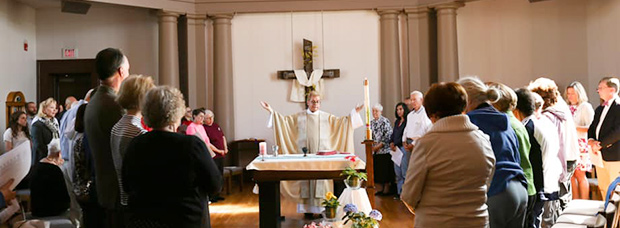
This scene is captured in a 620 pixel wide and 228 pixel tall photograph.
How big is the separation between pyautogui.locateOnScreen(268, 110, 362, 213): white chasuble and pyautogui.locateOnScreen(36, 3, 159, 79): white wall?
4.10 m

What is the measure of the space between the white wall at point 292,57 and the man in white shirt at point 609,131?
4.81 meters

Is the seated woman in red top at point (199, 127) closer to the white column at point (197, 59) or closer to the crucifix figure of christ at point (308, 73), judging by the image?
the white column at point (197, 59)

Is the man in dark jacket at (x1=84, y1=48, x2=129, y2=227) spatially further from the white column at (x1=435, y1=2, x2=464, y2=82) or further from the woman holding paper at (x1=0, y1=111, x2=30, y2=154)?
the white column at (x1=435, y1=2, x2=464, y2=82)

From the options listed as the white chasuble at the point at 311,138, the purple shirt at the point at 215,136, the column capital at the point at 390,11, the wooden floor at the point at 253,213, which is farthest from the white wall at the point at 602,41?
the purple shirt at the point at 215,136

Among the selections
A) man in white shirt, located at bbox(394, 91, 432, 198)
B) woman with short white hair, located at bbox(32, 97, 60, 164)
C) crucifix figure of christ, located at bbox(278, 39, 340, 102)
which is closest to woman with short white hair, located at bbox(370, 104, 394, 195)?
man in white shirt, located at bbox(394, 91, 432, 198)

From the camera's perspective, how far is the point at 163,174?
2549mm

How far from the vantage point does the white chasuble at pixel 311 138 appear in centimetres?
703

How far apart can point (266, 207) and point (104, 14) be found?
633cm

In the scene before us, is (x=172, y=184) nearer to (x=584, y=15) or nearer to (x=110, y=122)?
(x=110, y=122)

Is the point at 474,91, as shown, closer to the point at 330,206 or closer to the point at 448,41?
the point at 330,206

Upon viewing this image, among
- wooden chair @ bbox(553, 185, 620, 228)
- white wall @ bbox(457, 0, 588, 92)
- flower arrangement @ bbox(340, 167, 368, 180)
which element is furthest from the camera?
white wall @ bbox(457, 0, 588, 92)

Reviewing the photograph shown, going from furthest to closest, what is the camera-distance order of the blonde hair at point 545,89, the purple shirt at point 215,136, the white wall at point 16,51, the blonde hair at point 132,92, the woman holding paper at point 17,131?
the white wall at point 16,51 < the purple shirt at point 215,136 < the woman holding paper at point 17,131 < the blonde hair at point 545,89 < the blonde hair at point 132,92

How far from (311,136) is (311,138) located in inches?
1.0

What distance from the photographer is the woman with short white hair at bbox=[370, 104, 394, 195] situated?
8883 mm
